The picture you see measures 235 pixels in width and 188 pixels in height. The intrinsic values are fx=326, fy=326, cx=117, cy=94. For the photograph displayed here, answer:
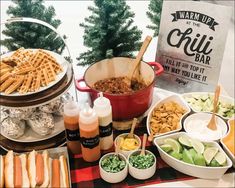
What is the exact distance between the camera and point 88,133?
89 centimetres

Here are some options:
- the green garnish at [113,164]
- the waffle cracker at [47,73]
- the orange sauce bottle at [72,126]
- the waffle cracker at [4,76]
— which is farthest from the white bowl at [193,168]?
the waffle cracker at [4,76]

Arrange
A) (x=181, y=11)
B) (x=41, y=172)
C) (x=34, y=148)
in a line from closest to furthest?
(x=41, y=172)
(x=34, y=148)
(x=181, y=11)

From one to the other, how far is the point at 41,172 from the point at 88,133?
0.16 metres

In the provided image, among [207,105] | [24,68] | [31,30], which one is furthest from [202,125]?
[31,30]

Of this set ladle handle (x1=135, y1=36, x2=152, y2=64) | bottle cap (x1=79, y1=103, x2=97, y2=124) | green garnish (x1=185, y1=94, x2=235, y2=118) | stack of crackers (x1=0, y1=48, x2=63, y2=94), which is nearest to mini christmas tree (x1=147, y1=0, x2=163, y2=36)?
ladle handle (x1=135, y1=36, x2=152, y2=64)

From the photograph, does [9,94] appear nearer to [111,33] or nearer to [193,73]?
[111,33]

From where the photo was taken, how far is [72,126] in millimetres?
923

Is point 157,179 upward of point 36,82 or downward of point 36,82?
downward

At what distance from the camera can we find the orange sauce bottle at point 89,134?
2.84 feet

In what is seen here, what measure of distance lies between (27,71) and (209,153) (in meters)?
0.58

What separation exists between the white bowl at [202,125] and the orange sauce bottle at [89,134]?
0.27m

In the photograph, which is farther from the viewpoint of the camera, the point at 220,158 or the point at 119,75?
the point at 119,75

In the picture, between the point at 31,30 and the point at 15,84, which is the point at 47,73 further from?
the point at 31,30

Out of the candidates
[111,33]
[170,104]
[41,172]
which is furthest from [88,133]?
[111,33]
